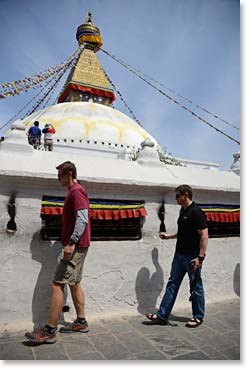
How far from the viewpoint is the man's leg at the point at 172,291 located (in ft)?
9.62

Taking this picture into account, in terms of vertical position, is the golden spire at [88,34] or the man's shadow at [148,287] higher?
the golden spire at [88,34]

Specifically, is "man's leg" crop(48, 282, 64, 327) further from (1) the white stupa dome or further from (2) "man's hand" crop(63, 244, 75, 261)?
(1) the white stupa dome

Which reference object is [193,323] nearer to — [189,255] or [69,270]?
[189,255]

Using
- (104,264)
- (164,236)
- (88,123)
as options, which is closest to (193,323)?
(164,236)

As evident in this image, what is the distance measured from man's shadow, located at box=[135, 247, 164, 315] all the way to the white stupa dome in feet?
33.0

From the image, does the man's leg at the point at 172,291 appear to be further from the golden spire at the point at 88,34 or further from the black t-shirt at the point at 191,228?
the golden spire at the point at 88,34

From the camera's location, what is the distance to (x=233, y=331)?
2.81 metres

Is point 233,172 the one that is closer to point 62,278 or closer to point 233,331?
point 233,331

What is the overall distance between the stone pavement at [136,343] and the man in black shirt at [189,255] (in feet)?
0.46

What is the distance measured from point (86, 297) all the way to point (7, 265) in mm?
904

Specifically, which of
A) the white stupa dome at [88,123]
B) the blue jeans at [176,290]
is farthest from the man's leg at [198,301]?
the white stupa dome at [88,123]

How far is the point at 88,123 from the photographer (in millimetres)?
13594

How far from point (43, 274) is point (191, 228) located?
1.61 metres

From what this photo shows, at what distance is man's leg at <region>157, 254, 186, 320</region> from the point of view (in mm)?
2934
